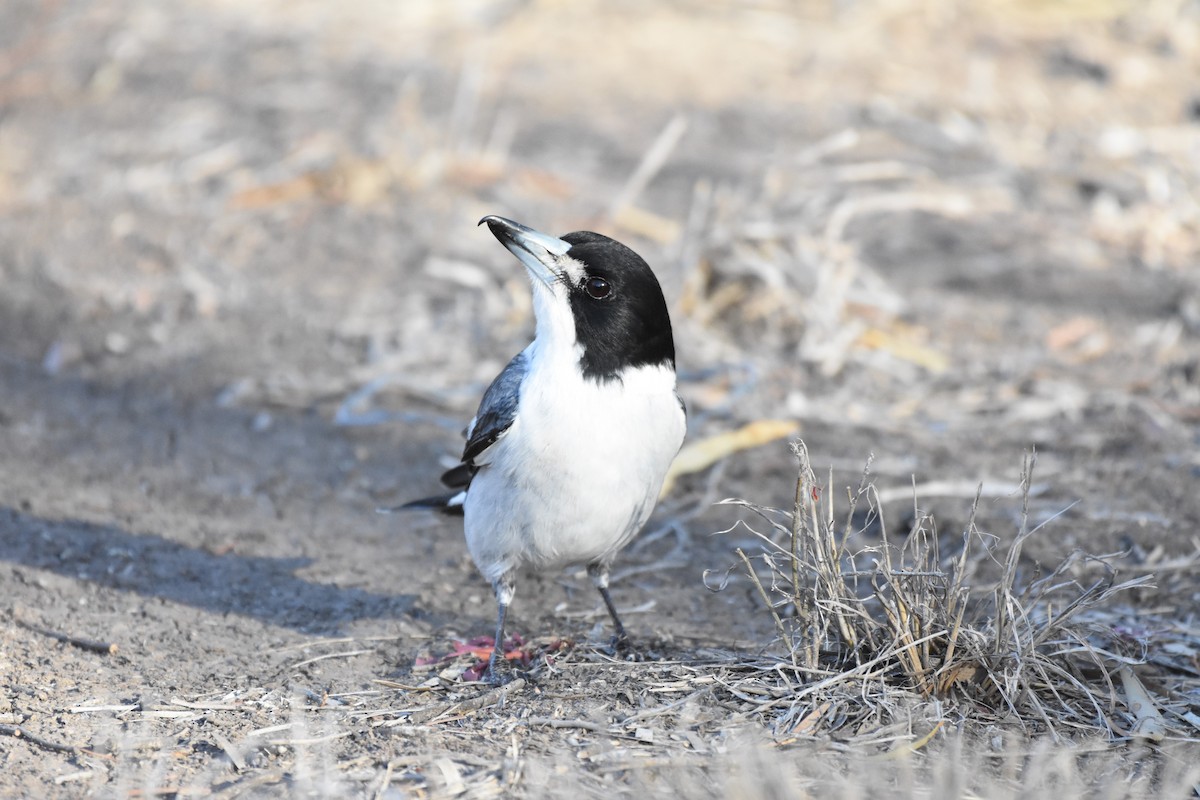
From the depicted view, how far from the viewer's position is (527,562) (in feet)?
13.2

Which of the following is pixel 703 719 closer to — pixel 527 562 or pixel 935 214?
pixel 527 562

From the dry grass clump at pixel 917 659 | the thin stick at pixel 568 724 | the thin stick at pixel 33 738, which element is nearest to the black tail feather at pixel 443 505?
the thin stick at pixel 568 724

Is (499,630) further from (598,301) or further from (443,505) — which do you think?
(598,301)

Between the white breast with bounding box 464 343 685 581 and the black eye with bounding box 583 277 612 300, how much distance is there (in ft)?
0.65

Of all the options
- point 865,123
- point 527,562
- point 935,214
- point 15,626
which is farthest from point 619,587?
point 865,123

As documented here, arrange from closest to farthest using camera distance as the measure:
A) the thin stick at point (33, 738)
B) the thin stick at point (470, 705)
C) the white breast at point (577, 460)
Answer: the thin stick at point (33, 738)
the thin stick at point (470, 705)
the white breast at point (577, 460)

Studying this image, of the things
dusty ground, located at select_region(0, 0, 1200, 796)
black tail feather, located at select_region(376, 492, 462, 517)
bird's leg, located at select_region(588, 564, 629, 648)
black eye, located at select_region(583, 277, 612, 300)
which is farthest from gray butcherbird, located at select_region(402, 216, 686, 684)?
black tail feather, located at select_region(376, 492, 462, 517)

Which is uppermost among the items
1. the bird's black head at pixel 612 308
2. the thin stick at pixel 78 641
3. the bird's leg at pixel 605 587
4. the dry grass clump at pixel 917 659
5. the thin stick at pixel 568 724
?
the bird's black head at pixel 612 308

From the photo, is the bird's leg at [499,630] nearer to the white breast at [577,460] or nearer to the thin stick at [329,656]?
the white breast at [577,460]

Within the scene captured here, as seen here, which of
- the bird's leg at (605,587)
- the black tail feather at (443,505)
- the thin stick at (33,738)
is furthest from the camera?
the black tail feather at (443,505)

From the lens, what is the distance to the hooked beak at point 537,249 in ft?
12.8

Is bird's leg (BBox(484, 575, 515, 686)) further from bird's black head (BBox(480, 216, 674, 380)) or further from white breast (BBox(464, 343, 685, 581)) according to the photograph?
bird's black head (BBox(480, 216, 674, 380))

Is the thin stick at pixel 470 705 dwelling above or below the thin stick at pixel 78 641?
above

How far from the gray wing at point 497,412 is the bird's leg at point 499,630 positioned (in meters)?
0.40
